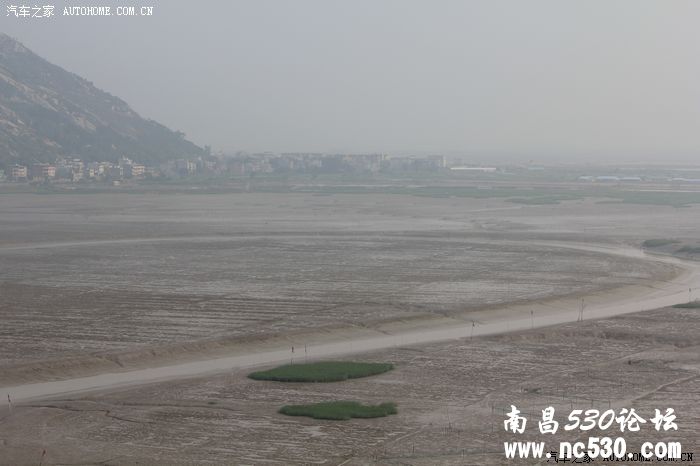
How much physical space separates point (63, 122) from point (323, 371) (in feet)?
413

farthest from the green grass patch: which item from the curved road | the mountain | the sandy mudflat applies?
the mountain

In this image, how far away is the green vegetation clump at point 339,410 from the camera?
1798cm

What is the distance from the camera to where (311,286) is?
33625mm

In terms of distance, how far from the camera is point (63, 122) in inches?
5507

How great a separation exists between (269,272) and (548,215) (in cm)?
3199

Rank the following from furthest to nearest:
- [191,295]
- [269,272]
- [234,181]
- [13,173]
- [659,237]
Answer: [234,181], [13,173], [659,237], [269,272], [191,295]

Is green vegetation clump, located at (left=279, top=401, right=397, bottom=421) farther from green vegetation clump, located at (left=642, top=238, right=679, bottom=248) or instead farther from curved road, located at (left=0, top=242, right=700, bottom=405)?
green vegetation clump, located at (left=642, top=238, right=679, bottom=248)

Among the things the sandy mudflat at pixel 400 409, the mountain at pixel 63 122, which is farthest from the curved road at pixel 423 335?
the mountain at pixel 63 122

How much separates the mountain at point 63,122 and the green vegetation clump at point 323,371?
94.5 metres

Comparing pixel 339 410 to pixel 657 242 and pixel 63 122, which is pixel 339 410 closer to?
pixel 657 242

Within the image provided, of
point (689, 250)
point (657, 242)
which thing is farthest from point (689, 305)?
point (657, 242)

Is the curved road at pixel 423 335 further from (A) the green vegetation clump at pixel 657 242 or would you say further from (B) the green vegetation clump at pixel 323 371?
(A) the green vegetation clump at pixel 657 242

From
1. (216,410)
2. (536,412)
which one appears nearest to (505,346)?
(536,412)

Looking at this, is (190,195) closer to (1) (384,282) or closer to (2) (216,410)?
(1) (384,282)
